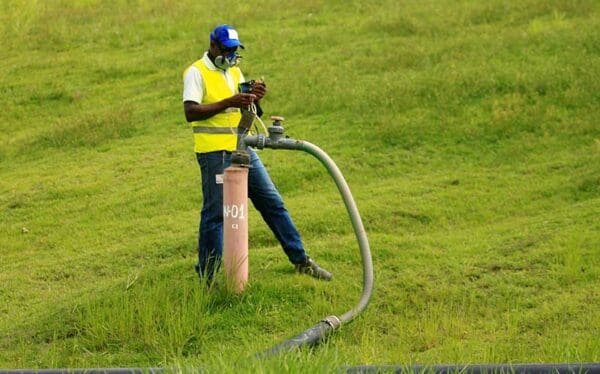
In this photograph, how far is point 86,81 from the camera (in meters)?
15.5

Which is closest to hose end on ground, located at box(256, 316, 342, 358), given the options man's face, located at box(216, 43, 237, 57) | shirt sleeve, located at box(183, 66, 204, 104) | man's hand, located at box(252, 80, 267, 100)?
man's hand, located at box(252, 80, 267, 100)

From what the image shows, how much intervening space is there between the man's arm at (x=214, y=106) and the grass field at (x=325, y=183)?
111 centimetres

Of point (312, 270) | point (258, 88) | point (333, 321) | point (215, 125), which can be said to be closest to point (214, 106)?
point (215, 125)

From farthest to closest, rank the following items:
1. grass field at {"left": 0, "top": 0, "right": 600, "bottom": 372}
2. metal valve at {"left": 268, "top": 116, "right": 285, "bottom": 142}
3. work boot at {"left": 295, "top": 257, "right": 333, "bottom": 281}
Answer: work boot at {"left": 295, "top": 257, "right": 333, "bottom": 281} → metal valve at {"left": 268, "top": 116, "right": 285, "bottom": 142} → grass field at {"left": 0, "top": 0, "right": 600, "bottom": 372}

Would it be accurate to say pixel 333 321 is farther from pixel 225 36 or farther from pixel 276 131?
pixel 225 36

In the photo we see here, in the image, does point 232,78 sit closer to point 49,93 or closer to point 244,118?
point 244,118

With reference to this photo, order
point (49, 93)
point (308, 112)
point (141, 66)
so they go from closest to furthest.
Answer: point (308, 112) → point (49, 93) → point (141, 66)

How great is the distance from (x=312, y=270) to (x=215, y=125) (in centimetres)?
123

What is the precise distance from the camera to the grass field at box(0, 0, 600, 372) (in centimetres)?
656

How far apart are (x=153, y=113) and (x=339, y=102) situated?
243cm

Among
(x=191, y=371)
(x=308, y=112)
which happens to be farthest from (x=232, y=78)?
(x=308, y=112)

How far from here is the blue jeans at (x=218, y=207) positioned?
7230mm

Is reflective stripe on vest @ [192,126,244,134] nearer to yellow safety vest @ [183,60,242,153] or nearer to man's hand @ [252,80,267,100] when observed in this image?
yellow safety vest @ [183,60,242,153]

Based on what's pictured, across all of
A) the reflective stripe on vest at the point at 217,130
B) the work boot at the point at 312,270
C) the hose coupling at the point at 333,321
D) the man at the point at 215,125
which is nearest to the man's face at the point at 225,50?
the man at the point at 215,125
